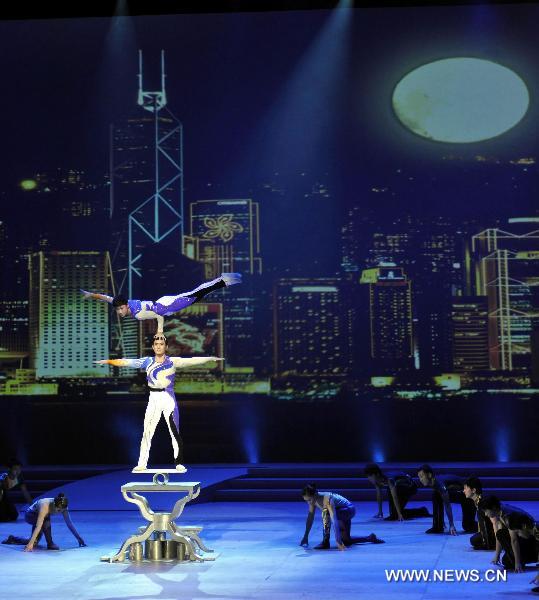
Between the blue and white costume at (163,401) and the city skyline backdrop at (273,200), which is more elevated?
the city skyline backdrop at (273,200)

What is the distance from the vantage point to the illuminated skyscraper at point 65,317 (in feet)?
44.0

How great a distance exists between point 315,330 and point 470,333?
1825mm

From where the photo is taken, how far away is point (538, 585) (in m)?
7.01

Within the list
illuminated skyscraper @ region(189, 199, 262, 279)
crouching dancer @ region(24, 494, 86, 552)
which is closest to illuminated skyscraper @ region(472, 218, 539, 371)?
illuminated skyscraper @ region(189, 199, 262, 279)

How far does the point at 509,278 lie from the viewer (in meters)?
13.1

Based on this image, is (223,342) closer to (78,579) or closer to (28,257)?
(28,257)

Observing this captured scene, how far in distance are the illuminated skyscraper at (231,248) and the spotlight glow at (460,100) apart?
7.34 ft

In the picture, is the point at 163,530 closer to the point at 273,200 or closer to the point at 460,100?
the point at 273,200

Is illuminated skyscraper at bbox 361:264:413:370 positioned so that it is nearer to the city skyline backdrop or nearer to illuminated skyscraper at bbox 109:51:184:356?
the city skyline backdrop

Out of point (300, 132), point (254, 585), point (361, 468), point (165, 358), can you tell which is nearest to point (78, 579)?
point (254, 585)

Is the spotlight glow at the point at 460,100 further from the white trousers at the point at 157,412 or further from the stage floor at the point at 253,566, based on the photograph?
the white trousers at the point at 157,412

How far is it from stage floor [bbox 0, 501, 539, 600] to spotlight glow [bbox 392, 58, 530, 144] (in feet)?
16.0

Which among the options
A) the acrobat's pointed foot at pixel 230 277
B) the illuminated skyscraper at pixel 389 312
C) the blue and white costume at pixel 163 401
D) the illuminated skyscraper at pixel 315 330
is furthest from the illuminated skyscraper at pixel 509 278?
the blue and white costume at pixel 163 401

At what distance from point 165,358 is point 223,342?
4.51 m
